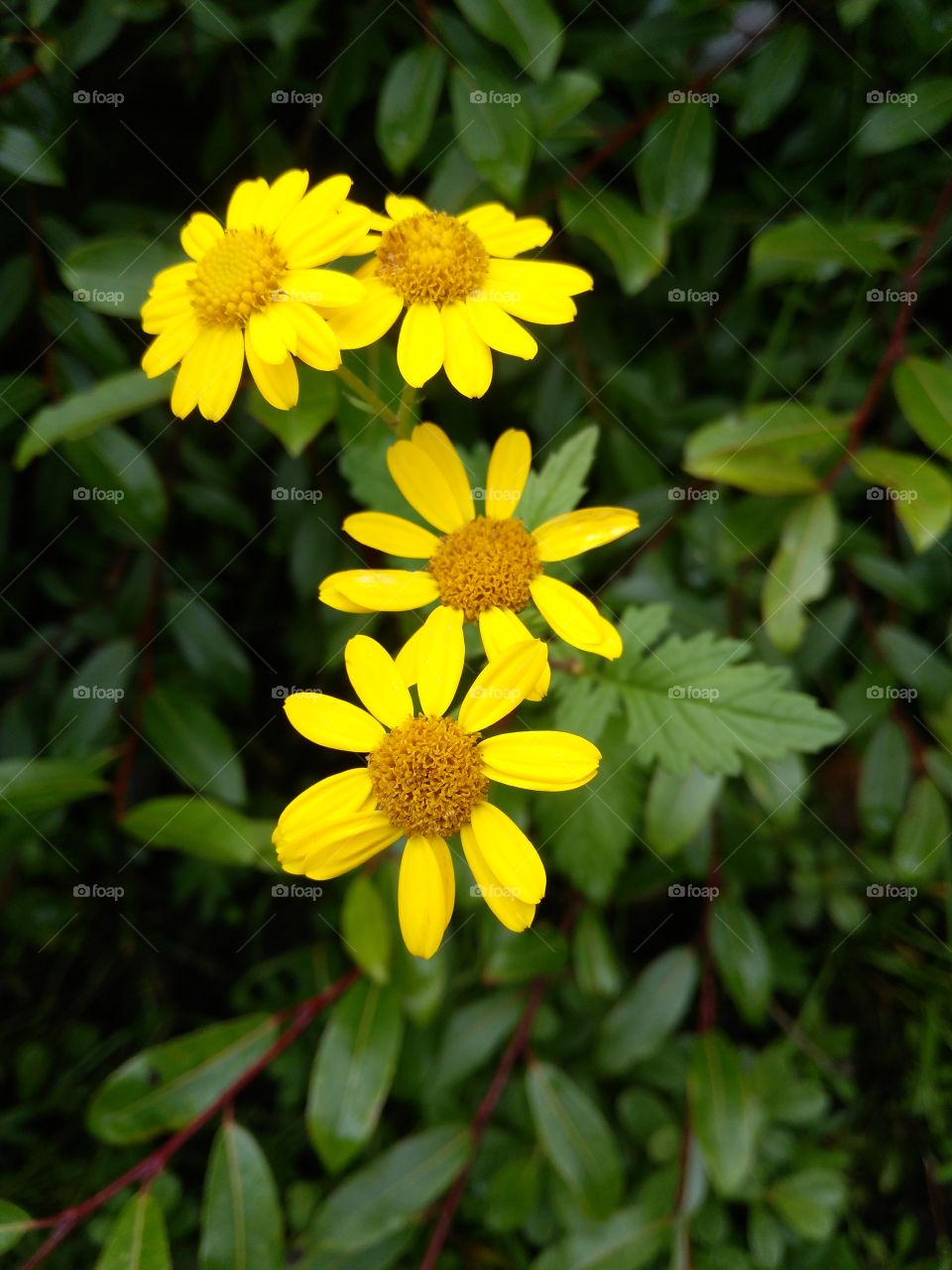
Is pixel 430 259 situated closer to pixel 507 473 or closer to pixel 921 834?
pixel 507 473

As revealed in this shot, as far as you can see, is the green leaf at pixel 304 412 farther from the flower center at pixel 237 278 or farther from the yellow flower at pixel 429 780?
the yellow flower at pixel 429 780

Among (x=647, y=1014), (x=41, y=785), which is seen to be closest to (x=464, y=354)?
(x=41, y=785)

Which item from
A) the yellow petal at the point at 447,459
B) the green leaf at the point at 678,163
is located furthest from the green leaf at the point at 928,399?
the yellow petal at the point at 447,459

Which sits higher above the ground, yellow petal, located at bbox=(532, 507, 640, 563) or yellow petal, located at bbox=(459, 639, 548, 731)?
yellow petal, located at bbox=(532, 507, 640, 563)

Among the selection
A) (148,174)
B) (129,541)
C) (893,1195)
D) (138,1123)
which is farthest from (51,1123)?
(148,174)

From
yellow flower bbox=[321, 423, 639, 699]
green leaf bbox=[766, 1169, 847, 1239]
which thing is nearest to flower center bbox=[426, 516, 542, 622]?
yellow flower bbox=[321, 423, 639, 699]

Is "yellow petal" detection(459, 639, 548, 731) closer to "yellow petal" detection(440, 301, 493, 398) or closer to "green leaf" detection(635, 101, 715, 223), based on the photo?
"yellow petal" detection(440, 301, 493, 398)

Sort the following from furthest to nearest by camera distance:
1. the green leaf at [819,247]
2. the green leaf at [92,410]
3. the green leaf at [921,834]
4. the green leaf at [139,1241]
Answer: the green leaf at [921,834] → the green leaf at [819,247] → the green leaf at [92,410] → the green leaf at [139,1241]
